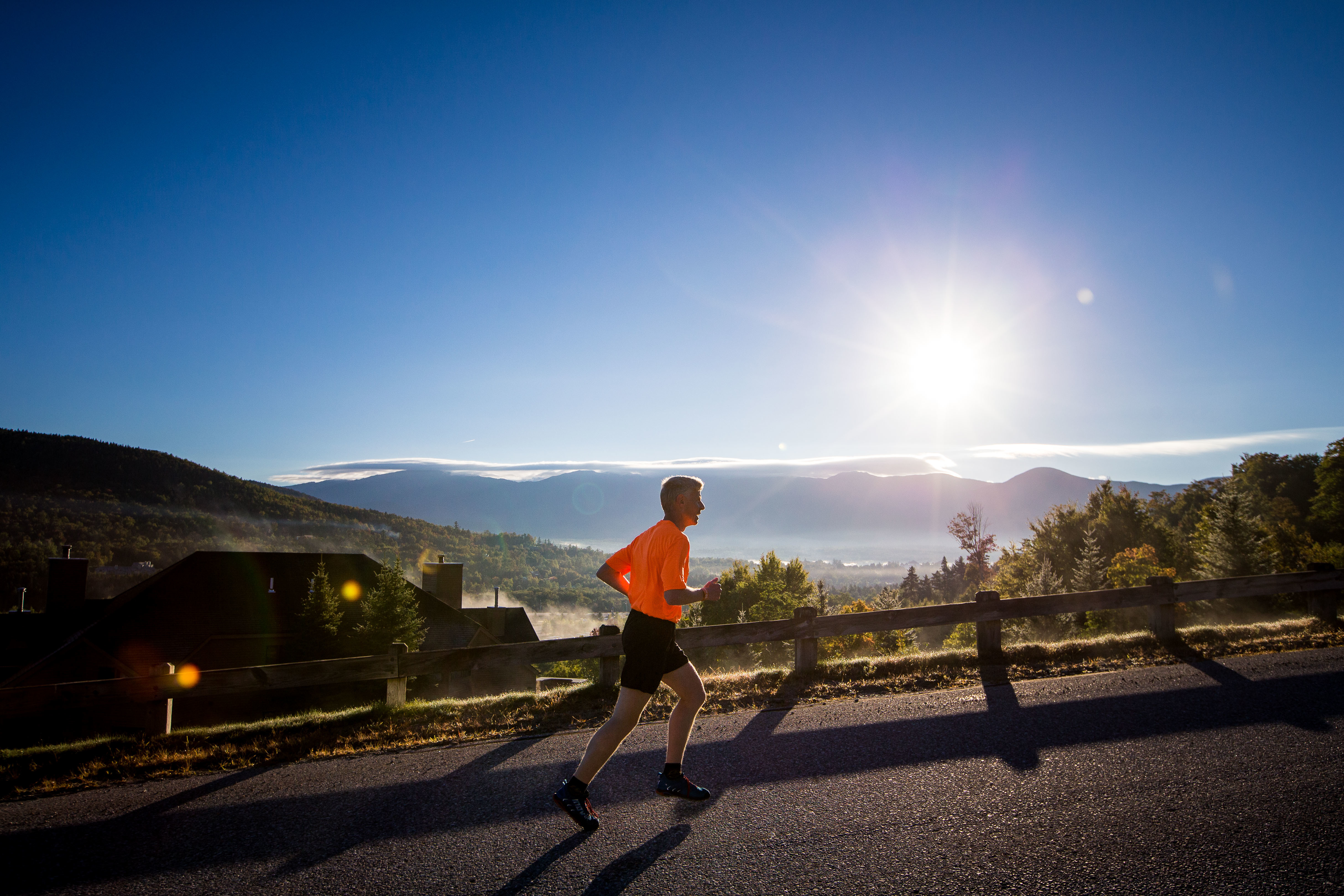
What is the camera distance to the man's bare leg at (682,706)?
446 centimetres

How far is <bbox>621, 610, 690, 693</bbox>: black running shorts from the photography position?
4285 mm

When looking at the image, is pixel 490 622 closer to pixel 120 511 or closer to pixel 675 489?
pixel 675 489

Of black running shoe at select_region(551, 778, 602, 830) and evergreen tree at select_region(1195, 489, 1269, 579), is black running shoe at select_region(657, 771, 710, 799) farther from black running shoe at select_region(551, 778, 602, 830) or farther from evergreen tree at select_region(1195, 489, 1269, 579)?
evergreen tree at select_region(1195, 489, 1269, 579)

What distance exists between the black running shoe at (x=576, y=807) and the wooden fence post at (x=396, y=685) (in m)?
3.76

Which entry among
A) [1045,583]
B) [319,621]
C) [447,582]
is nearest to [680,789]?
[319,621]

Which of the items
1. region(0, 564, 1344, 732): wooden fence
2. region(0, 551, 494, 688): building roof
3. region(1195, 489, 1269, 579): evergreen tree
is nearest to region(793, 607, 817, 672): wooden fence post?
region(0, 564, 1344, 732): wooden fence

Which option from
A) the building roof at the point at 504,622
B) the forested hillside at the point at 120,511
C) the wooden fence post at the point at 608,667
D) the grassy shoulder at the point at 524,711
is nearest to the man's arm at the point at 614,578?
the grassy shoulder at the point at 524,711

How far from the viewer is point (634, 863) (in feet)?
11.9

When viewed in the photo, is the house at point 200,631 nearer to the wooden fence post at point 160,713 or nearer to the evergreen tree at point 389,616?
the evergreen tree at point 389,616

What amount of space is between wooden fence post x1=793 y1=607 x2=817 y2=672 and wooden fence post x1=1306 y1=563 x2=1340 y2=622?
8264mm

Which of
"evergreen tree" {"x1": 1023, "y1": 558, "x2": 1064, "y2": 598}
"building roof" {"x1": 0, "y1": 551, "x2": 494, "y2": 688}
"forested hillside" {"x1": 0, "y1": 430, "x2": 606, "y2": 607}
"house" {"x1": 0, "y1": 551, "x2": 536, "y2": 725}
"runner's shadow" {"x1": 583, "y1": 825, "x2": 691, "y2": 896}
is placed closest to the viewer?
"runner's shadow" {"x1": 583, "y1": 825, "x2": 691, "y2": 896}

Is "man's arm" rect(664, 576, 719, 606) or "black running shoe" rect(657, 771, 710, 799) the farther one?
"black running shoe" rect(657, 771, 710, 799)

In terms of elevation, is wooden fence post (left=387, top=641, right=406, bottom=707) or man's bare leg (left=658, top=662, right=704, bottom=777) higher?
man's bare leg (left=658, top=662, right=704, bottom=777)

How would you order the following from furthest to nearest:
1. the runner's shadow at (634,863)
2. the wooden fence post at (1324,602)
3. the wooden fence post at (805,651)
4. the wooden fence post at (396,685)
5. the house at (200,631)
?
1. the house at (200,631)
2. the wooden fence post at (1324,602)
3. the wooden fence post at (805,651)
4. the wooden fence post at (396,685)
5. the runner's shadow at (634,863)
